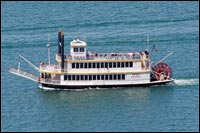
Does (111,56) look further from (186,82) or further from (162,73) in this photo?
(186,82)

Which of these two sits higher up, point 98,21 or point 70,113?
point 98,21

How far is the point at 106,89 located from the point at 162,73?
28.8ft

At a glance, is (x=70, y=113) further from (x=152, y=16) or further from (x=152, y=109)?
(x=152, y=16)

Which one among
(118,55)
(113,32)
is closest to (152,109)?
(118,55)

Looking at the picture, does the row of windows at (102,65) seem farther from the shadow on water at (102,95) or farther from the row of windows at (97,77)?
the shadow on water at (102,95)

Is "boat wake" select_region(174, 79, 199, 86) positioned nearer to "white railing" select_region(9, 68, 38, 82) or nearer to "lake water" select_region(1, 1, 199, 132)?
"lake water" select_region(1, 1, 199, 132)

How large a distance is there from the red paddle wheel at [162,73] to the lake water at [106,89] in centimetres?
144

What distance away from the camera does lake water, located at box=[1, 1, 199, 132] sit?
5531 inches

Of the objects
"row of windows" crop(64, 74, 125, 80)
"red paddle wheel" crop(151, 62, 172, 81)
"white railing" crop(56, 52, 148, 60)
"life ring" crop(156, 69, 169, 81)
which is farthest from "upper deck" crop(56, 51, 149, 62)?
"life ring" crop(156, 69, 169, 81)

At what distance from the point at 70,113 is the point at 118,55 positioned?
16210 millimetres

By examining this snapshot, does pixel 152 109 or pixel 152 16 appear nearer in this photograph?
pixel 152 109

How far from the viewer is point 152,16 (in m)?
193

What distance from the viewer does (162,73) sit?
515ft

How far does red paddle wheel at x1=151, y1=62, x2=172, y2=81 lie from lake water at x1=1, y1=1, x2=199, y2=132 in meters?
1.44
